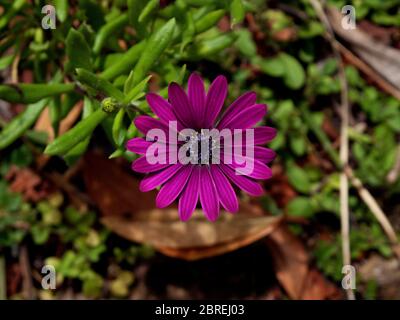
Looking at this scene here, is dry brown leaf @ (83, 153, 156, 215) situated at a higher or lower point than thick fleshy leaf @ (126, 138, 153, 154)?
higher

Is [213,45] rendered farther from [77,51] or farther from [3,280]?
[3,280]

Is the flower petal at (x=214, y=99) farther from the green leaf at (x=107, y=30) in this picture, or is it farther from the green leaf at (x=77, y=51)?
the green leaf at (x=107, y=30)

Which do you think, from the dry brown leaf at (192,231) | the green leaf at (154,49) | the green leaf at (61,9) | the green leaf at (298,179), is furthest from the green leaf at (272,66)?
the green leaf at (61,9)

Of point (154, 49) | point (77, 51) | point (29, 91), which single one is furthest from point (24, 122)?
point (154, 49)

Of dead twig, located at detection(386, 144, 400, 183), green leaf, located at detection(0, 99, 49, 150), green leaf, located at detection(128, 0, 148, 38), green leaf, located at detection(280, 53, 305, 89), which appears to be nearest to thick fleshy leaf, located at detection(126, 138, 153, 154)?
green leaf, located at detection(128, 0, 148, 38)

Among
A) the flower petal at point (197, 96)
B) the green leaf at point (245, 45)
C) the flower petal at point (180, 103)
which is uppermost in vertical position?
the green leaf at point (245, 45)

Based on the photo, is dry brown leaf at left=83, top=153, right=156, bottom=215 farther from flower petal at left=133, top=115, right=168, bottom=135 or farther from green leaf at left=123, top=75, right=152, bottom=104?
flower petal at left=133, top=115, right=168, bottom=135
